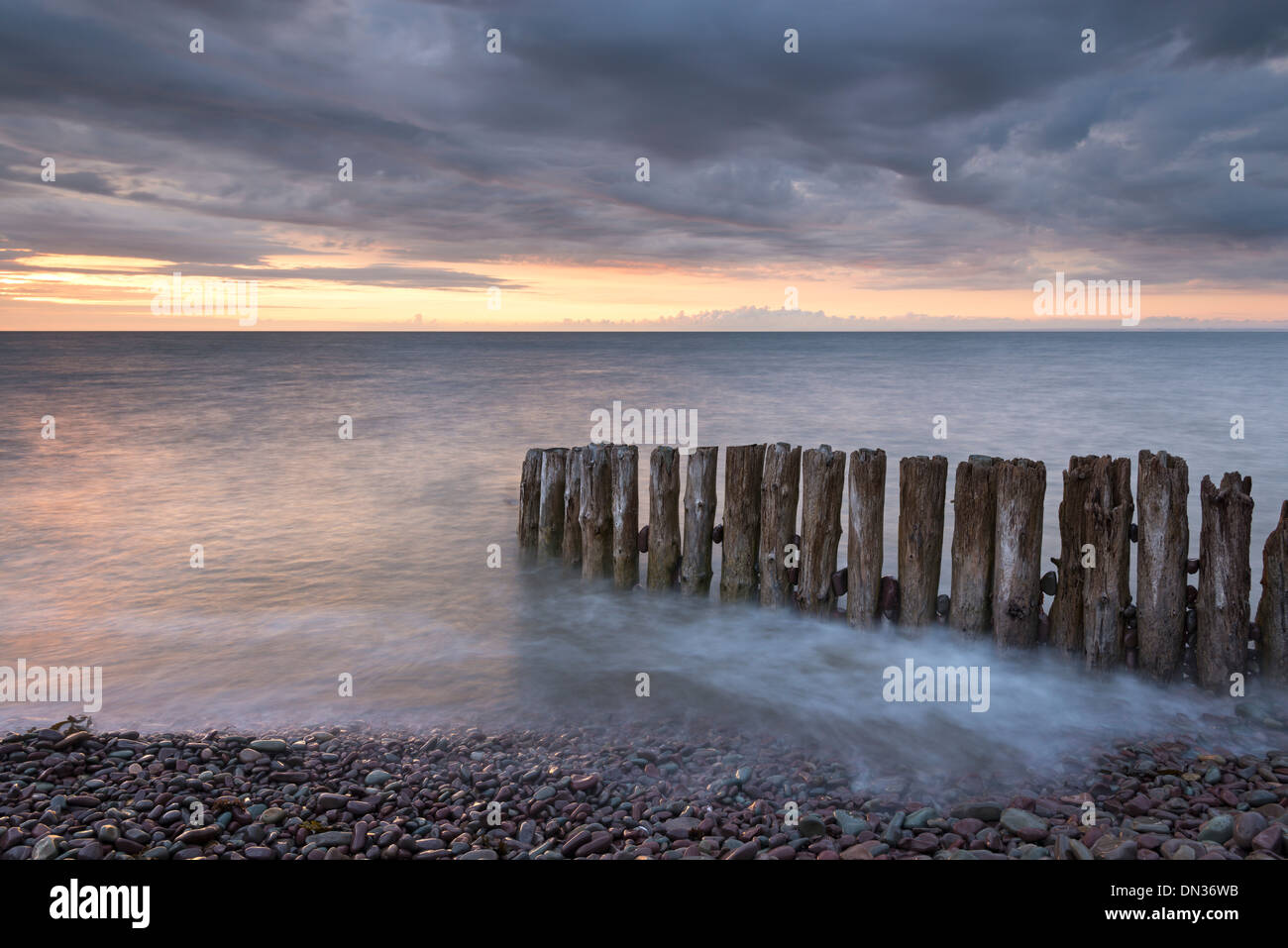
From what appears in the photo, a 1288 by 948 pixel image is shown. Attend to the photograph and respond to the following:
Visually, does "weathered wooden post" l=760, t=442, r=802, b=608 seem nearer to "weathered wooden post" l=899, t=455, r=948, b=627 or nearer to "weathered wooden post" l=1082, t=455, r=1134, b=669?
"weathered wooden post" l=899, t=455, r=948, b=627

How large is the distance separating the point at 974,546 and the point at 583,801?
12.2 feet

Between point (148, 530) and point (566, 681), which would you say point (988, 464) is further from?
point (148, 530)

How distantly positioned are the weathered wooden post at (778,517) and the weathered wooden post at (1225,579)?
10.00 feet

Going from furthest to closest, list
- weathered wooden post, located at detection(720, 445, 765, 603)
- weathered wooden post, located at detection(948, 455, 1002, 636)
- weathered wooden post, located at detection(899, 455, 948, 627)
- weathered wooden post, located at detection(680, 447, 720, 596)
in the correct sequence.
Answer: weathered wooden post, located at detection(680, 447, 720, 596) → weathered wooden post, located at detection(720, 445, 765, 603) → weathered wooden post, located at detection(899, 455, 948, 627) → weathered wooden post, located at detection(948, 455, 1002, 636)

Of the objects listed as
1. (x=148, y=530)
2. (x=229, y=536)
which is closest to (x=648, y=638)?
(x=229, y=536)

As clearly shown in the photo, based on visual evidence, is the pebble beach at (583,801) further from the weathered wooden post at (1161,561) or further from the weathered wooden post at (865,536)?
the weathered wooden post at (865,536)

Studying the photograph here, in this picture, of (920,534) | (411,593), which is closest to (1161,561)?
(920,534)

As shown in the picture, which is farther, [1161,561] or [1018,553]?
[1018,553]

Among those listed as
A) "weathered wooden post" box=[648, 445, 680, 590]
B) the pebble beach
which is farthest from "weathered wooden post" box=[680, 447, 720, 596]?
the pebble beach

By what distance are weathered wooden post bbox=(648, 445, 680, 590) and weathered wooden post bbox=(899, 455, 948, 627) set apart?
2198 mm

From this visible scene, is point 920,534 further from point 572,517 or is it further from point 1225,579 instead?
point 572,517

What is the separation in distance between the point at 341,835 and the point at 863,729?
3516mm

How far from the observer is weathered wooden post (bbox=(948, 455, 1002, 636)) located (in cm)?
627

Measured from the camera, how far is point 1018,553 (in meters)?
6.16
